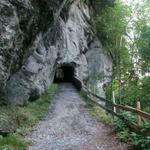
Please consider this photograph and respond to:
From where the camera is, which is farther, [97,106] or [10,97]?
[97,106]

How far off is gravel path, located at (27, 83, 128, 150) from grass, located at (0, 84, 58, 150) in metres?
0.38

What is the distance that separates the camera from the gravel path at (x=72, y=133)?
33.7 ft

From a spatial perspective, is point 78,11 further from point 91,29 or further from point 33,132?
point 33,132

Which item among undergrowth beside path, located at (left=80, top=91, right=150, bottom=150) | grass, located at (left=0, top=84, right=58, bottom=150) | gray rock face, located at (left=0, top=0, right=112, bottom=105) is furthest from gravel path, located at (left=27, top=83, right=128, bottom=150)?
gray rock face, located at (left=0, top=0, right=112, bottom=105)

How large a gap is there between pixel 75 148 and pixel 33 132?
3077 mm

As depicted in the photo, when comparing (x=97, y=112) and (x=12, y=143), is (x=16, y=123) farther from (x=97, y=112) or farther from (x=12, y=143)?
(x=97, y=112)

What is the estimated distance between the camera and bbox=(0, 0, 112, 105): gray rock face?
11.2 m

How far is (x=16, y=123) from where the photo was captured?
12914mm

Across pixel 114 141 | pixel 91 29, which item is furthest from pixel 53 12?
pixel 91 29

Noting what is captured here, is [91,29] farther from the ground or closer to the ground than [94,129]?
farther from the ground

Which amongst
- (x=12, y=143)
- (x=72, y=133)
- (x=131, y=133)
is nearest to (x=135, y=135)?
(x=131, y=133)

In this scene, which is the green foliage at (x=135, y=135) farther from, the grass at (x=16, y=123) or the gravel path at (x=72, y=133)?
the grass at (x=16, y=123)

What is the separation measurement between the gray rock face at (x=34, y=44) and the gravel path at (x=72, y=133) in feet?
7.54

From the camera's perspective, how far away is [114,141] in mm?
10539
